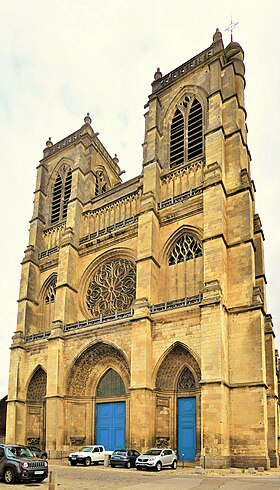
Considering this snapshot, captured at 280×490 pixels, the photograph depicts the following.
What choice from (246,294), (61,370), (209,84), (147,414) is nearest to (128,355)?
(147,414)

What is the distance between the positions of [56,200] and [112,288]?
32.0 feet

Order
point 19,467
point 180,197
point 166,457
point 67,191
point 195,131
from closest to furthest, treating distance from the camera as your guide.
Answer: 1. point 19,467
2. point 166,457
3. point 180,197
4. point 195,131
5. point 67,191

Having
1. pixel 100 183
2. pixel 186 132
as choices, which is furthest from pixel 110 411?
pixel 100 183

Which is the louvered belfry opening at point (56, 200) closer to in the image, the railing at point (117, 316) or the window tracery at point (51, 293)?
the window tracery at point (51, 293)

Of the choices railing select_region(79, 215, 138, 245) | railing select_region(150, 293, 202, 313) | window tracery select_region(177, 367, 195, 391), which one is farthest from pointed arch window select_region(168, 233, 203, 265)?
window tracery select_region(177, 367, 195, 391)

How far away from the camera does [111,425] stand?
23375 millimetres

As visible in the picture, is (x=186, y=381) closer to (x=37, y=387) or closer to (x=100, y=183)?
(x=37, y=387)

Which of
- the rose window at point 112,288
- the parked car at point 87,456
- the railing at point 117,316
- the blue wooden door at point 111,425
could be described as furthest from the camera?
the rose window at point 112,288

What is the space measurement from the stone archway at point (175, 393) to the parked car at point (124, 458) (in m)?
2.38

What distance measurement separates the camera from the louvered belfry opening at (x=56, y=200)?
3238cm

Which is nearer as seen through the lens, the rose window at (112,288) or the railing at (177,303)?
the railing at (177,303)

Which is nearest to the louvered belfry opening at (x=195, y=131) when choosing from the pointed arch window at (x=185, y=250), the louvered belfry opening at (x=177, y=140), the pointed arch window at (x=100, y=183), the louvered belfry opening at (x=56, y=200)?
the louvered belfry opening at (x=177, y=140)

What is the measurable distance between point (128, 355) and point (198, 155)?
442 inches

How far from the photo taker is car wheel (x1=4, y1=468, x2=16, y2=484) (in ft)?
39.5
